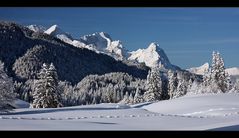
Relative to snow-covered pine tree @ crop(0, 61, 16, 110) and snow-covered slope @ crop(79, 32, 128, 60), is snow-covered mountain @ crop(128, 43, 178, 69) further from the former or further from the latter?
snow-covered pine tree @ crop(0, 61, 16, 110)

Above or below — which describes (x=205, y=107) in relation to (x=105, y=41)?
below

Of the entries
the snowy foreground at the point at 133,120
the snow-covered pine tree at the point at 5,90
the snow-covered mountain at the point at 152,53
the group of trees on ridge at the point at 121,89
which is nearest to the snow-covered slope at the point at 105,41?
the snow-covered mountain at the point at 152,53

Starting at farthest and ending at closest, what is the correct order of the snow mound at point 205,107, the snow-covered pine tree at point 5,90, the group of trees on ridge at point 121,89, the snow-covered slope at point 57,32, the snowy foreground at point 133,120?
the group of trees on ridge at point 121,89 < the snow-covered pine tree at point 5,90 < the snow mound at point 205,107 < the snow-covered slope at point 57,32 < the snowy foreground at point 133,120

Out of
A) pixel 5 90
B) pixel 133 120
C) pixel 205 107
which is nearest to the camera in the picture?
pixel 133 120

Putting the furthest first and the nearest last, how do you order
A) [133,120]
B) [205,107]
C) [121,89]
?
[121,89] → [205,107] → [133,120]

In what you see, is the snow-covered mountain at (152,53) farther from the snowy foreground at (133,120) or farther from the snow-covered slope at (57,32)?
the snow-covered slope at (57,32)

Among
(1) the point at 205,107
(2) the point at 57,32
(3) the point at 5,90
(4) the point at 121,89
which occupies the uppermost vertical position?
(2) the point at 57,32

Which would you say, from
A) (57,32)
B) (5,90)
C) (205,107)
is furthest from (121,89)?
(57,32)

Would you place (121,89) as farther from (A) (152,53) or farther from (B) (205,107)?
(A) (152,53)
